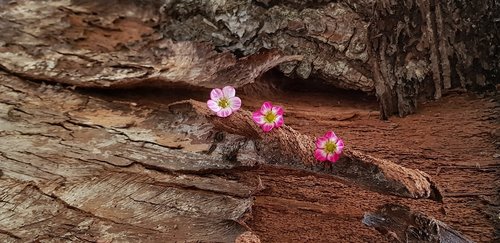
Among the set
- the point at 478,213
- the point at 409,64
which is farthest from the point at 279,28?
the point at 478,213

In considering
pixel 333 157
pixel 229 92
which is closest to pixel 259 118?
pixel 229 92

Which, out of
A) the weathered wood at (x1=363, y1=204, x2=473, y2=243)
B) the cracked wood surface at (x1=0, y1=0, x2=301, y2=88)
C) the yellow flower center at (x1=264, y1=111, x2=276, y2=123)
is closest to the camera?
the weathered wood at (x1=363, y1=204, x2=473, y2=243)

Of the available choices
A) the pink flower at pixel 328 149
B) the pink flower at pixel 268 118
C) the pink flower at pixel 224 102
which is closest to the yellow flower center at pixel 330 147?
the pink flower at pixel 328 149

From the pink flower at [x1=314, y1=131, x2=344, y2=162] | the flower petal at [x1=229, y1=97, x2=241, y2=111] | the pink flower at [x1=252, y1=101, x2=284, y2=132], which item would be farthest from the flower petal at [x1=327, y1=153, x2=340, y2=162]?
the flower petal at [x1=229, y1=97, x2=241, y2=111]

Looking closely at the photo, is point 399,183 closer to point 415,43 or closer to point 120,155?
point 415,43

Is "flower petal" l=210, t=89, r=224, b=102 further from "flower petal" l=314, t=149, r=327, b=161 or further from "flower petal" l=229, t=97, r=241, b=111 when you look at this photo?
"flower petal" l=314, t=149, r=327, b=161

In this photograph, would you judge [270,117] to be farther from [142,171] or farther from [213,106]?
[142,171]

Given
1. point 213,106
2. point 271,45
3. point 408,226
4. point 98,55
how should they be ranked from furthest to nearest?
point 271,45 → point 98,55 → point 213,106 → point 408,226
